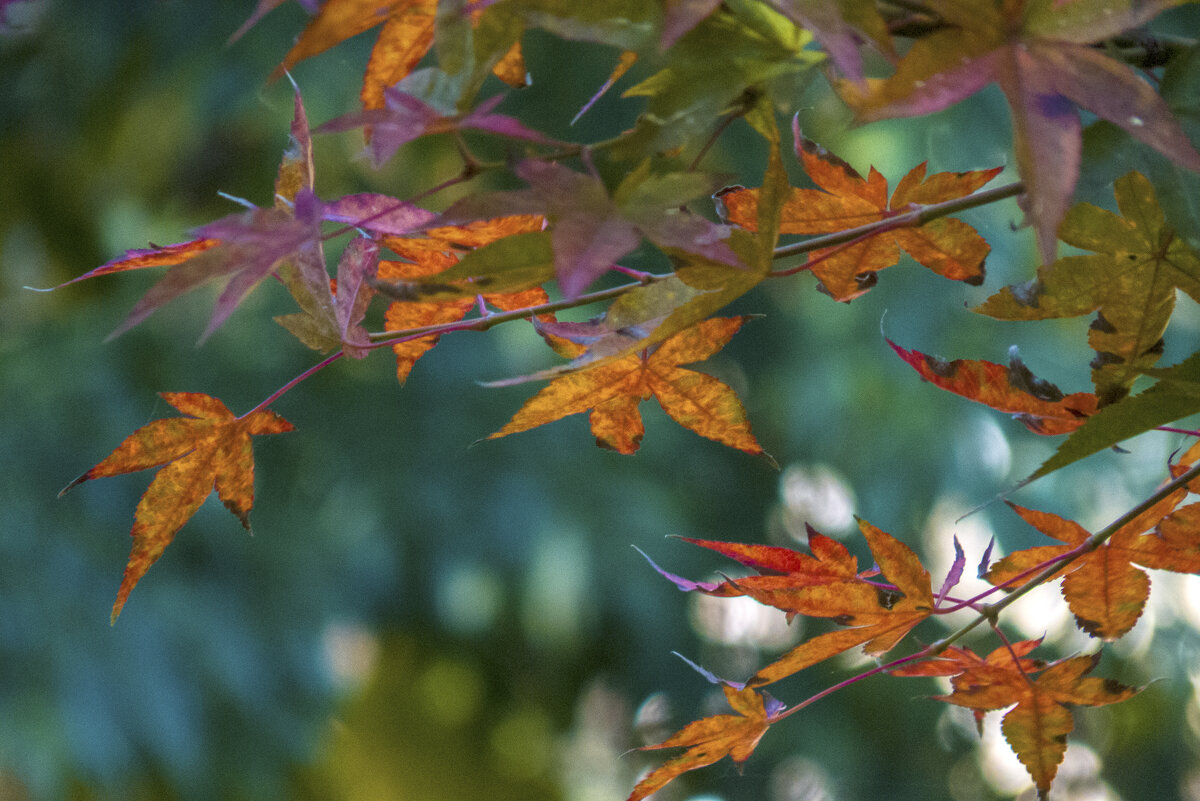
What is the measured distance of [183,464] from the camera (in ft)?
0.79

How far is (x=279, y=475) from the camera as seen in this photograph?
1.93 m

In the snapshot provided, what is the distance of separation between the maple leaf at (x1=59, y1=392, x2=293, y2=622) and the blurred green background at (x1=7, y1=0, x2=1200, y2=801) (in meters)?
1.35

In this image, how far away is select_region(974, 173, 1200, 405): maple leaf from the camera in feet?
0.64

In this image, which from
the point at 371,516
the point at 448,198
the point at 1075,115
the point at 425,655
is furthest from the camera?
the point at 425,655

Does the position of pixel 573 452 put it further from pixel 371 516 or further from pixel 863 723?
pixel 863 723

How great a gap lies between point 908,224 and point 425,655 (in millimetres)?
3081

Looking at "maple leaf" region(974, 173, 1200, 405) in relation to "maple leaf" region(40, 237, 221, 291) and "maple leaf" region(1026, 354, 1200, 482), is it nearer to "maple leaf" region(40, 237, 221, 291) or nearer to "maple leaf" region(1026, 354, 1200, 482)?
"maple leaf" region(1026, 354, 1200, 482)

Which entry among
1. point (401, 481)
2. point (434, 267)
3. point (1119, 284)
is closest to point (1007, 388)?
point (1119, 284)

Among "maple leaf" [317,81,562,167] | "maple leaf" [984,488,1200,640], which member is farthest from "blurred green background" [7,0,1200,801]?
"maple leaf" [317,81,562,167]

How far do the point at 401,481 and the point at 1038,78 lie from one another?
1.91 m

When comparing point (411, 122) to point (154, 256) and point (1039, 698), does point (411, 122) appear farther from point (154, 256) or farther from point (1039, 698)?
point (1039, 698)

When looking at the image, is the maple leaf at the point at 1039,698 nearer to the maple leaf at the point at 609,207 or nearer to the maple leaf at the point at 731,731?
the maple leaf at the point at 731,731

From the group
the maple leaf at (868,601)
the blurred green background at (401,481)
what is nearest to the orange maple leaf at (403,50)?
the maple leaf at (868,601)

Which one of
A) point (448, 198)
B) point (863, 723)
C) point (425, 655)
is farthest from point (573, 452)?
point (425, 655)
